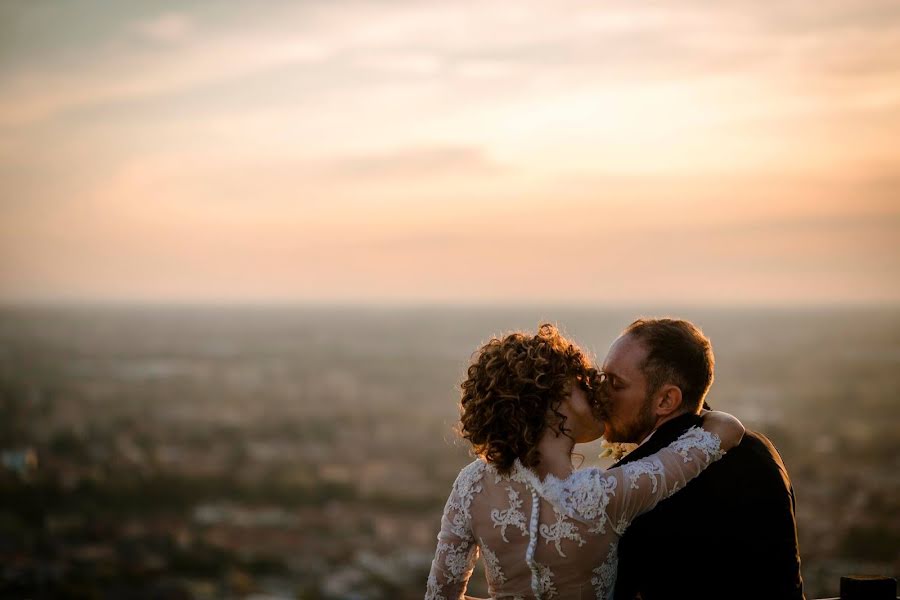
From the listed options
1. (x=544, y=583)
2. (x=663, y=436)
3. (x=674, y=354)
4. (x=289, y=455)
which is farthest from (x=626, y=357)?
(x=289, y=455)

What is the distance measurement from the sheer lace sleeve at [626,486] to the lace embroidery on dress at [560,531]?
0.03 meters

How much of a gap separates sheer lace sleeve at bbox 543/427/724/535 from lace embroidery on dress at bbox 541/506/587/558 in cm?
3

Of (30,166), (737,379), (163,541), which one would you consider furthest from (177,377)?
(737,379)

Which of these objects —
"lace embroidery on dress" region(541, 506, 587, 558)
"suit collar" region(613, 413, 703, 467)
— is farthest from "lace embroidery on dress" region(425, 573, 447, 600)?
"suit collar" region(613, 413, 703, 467)

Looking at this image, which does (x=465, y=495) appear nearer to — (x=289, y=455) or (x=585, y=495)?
(x=585, y=495)

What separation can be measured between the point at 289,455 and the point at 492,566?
53.6m

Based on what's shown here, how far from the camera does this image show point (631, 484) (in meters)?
2.30

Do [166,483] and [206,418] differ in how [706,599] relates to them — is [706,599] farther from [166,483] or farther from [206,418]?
[206,418]

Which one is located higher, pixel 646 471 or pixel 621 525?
pixel 646 471

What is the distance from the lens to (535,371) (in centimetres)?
230

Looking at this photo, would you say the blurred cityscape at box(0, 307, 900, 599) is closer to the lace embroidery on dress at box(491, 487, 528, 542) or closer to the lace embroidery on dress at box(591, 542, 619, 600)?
the lace embroidery on dress at box(491, 487, 528, 542)

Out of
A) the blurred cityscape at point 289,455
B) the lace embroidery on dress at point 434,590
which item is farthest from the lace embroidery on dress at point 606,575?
the blurred cityscape at point 289,455

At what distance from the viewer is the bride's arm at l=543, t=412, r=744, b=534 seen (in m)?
2.28

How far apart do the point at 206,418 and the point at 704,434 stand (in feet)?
212
